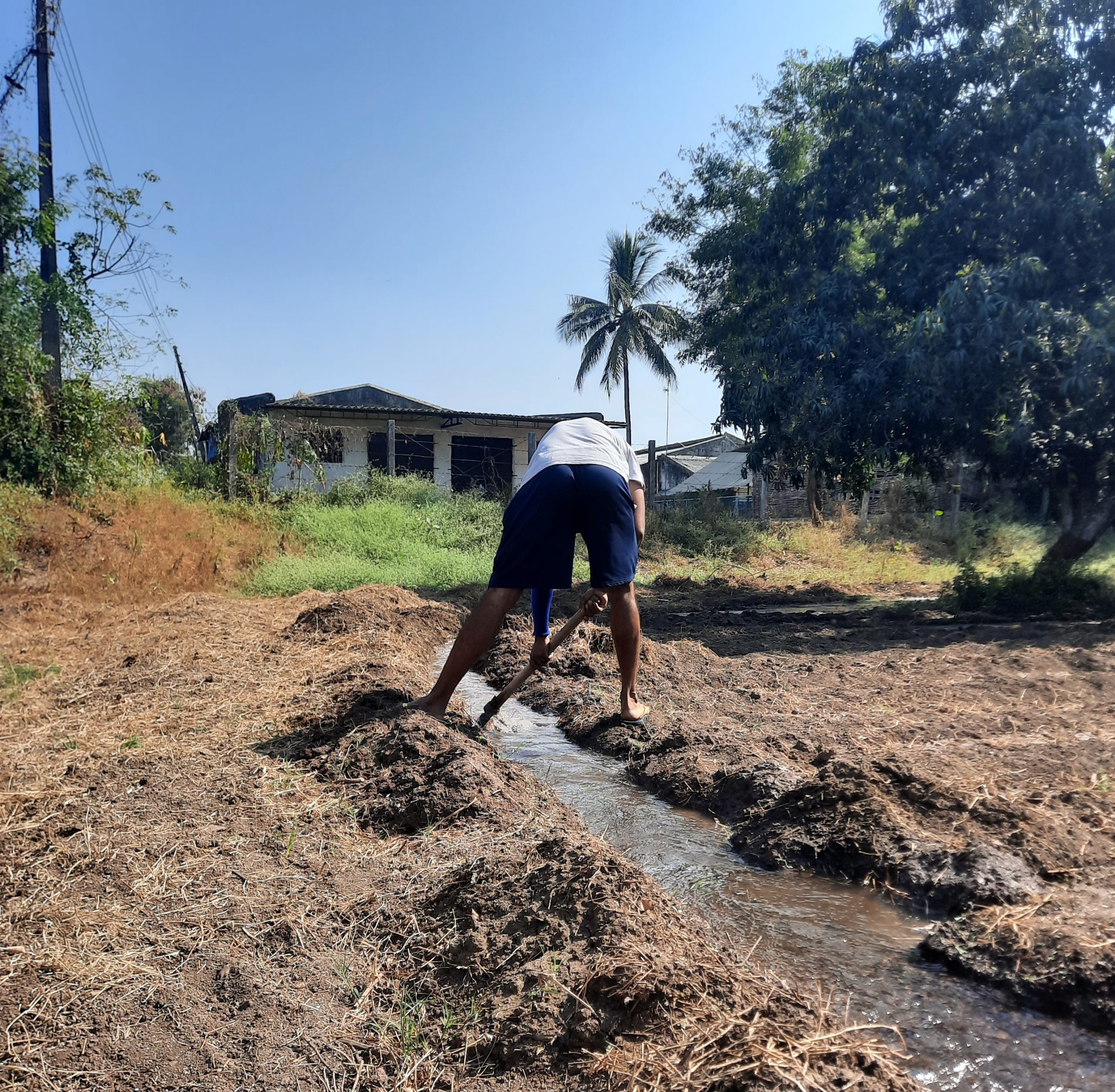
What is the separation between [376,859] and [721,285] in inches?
640

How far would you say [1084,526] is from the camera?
979cm

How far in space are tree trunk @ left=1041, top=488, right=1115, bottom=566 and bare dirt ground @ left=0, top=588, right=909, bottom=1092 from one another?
8364 mm

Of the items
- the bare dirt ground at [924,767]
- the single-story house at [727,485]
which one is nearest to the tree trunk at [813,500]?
the single-story house at [727,485]

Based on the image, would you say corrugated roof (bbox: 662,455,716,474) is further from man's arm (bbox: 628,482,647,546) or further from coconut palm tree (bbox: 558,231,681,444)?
man's arm (bbox: 628,482,647,546)

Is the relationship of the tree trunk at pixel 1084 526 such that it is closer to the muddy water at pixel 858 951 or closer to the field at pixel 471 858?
the field at pixel 471 858

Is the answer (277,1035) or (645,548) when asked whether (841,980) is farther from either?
(645,548)

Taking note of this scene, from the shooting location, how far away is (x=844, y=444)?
986 cm

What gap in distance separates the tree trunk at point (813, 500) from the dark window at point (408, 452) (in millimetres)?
8990

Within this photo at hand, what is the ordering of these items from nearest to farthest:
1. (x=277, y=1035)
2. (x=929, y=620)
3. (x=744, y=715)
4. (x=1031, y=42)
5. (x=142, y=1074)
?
(x=142, y=1074)
(x=277, y=1035)
(x=744, y=715)
(x=929, y=620)
(x=1031, y=42)

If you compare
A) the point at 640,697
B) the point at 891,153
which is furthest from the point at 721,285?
the point at 640,697

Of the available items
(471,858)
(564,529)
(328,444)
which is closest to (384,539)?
(328,444)

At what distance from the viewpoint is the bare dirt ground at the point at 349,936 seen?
1.43 metres

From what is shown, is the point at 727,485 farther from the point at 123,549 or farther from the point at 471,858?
the point at 471,858

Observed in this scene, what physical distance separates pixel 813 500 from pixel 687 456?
18917 mm
